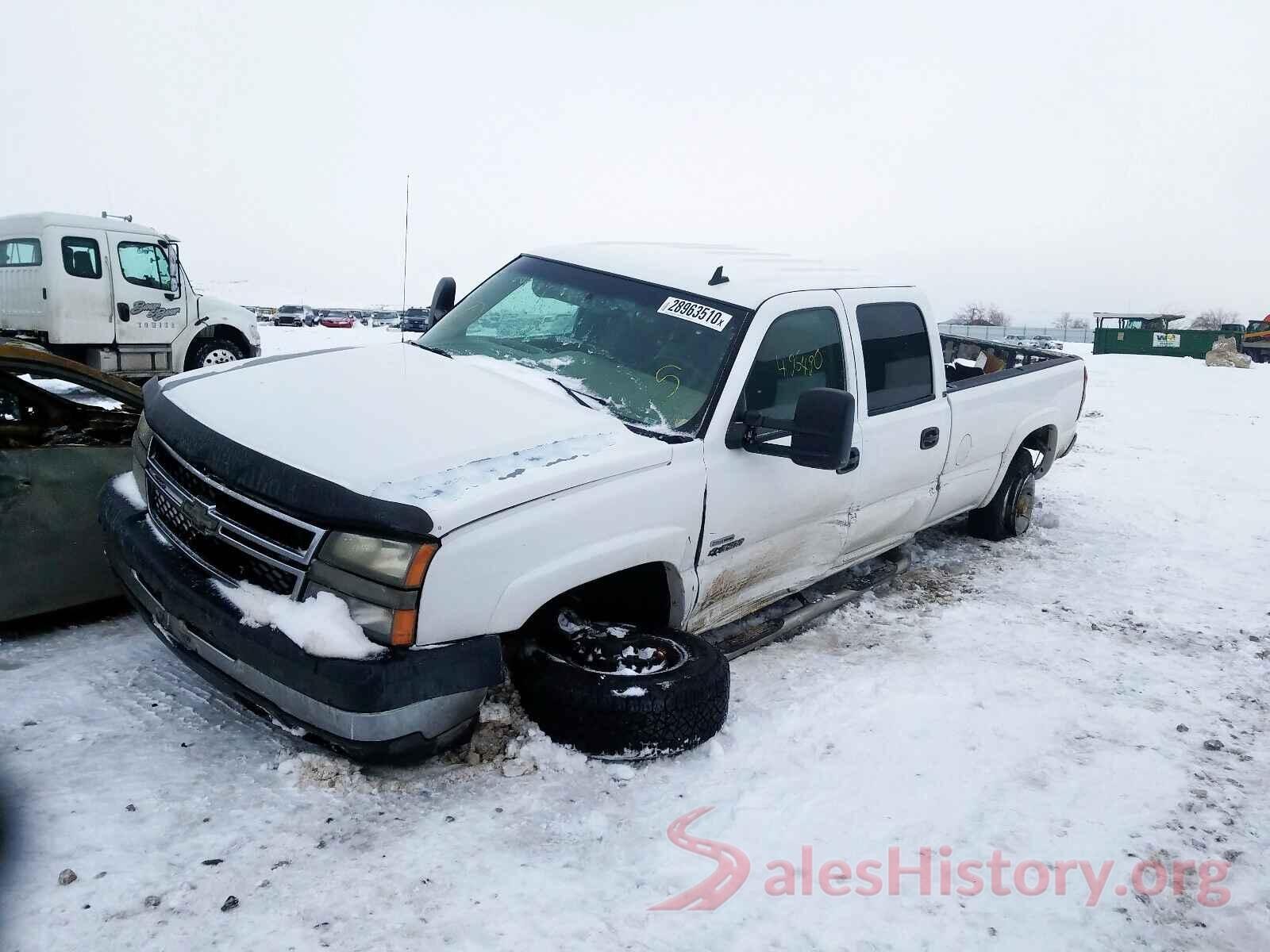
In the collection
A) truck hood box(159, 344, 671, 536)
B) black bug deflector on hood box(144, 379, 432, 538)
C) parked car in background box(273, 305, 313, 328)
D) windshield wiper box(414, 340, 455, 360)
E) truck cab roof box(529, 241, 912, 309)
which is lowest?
parked car in background box(273, 305, 313, 328)

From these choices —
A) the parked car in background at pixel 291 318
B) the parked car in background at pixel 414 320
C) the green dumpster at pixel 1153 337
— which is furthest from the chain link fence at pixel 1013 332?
the parked car in background at pixel 414 320

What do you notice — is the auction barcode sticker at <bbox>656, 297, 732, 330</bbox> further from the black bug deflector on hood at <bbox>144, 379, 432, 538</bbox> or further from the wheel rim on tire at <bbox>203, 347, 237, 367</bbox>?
the wheel rim on tire at <bbox>203, 347, 237, 367</bbox>

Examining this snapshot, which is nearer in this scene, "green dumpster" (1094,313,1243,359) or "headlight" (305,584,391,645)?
"headlight" (305,584,391,645)

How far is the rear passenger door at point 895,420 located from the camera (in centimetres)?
404

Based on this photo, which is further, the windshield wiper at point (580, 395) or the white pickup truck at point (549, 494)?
the windshield wiper at point (580, 395)

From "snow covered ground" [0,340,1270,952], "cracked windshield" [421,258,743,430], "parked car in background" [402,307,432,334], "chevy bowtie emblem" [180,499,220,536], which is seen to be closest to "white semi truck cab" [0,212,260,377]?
"parked car in background" [402,307,432,334]

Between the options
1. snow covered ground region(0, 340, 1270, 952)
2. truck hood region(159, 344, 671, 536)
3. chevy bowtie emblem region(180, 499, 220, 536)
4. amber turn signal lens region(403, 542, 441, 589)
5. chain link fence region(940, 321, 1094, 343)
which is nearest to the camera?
snow covered ground region(0, 340, 1270, 952)

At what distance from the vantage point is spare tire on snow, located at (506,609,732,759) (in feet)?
9.45

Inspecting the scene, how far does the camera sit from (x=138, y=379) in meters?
13.1

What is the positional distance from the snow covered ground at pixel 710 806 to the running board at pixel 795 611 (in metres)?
0.11

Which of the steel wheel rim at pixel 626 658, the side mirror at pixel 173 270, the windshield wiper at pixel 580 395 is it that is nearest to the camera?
the steel wheel rim at pixel 626 658

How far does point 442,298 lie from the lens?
4801mm

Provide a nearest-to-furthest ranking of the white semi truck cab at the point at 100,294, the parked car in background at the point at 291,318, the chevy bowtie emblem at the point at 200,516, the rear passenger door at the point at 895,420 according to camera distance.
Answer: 1. the chevy bowtie emblem at the point at 200,516
2. the rear passenger door at the point at 895,420
3. the white semi truck cab at the point at 100,294
4. the parked car in background at the point at 291,318

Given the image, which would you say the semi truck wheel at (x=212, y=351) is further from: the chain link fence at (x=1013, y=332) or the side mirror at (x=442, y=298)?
the chain link fence at (x=1013, y=332)
